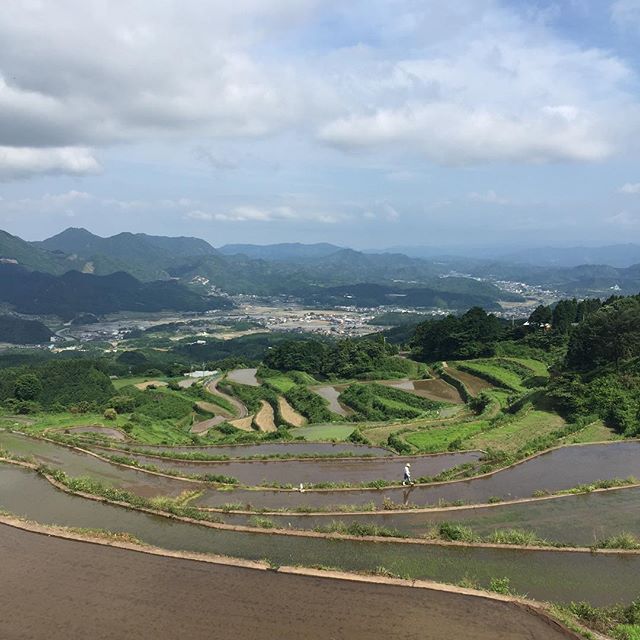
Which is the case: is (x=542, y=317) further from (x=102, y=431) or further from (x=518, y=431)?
(x=102, y=431)

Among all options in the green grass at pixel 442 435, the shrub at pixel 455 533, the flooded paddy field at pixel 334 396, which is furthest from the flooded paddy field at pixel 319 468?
the flooded paddy field at pixel 334 396

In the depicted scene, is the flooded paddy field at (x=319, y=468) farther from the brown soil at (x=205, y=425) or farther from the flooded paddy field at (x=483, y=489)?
the brown soil at (x=205, y=425)

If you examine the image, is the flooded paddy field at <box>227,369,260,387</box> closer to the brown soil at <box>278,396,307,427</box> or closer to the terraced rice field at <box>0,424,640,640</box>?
the brown soil at <box>278,396,307,427</box>

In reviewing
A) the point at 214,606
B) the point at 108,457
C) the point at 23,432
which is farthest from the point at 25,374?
the point at 214,606

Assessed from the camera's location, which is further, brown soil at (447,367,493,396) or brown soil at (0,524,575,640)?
brown soil at (447,367,493,396)

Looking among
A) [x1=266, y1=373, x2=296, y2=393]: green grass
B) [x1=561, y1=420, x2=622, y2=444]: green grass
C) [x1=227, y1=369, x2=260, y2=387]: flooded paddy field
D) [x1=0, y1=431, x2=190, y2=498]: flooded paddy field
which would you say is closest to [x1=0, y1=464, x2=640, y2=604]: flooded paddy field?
[x1=0, y1=431, x2=190, y2=498]: flooded paddy field

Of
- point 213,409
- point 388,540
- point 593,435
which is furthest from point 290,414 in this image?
point 388,540
